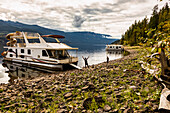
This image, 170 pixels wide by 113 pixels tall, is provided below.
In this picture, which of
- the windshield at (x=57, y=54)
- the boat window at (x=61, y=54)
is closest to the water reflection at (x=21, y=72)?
the windshield at (x=57, y=54)

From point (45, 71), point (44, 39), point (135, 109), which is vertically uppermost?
point (44, 39)

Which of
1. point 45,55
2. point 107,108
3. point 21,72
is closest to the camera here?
point 107,108

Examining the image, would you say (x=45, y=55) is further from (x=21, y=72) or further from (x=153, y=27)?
(x=153, y=27)

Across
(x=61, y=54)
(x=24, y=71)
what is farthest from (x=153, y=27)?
(x=24, y=71)

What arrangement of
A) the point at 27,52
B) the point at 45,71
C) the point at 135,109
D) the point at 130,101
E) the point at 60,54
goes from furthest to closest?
1. the point at 27,52
2. the point at 60,54
3. the point at 45,71
4. the point at 130,101
5. the point at 135,109

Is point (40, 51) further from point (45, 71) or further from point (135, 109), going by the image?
point (135, 109)

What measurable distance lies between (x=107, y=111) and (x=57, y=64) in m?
16.3

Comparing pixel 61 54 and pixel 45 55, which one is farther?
pixel 61 54

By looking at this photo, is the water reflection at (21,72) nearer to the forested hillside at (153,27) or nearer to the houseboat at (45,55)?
the houseboat at (45,55)

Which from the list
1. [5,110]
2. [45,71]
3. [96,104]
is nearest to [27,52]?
[45,71]

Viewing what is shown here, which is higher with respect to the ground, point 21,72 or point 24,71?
point 24,71

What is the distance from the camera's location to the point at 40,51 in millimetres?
21719

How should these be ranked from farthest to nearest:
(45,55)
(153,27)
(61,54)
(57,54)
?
(153,27)
(61,54)
(57,54)
(45,55)

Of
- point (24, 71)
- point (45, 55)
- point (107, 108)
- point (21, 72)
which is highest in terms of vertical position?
point (45, 55)
